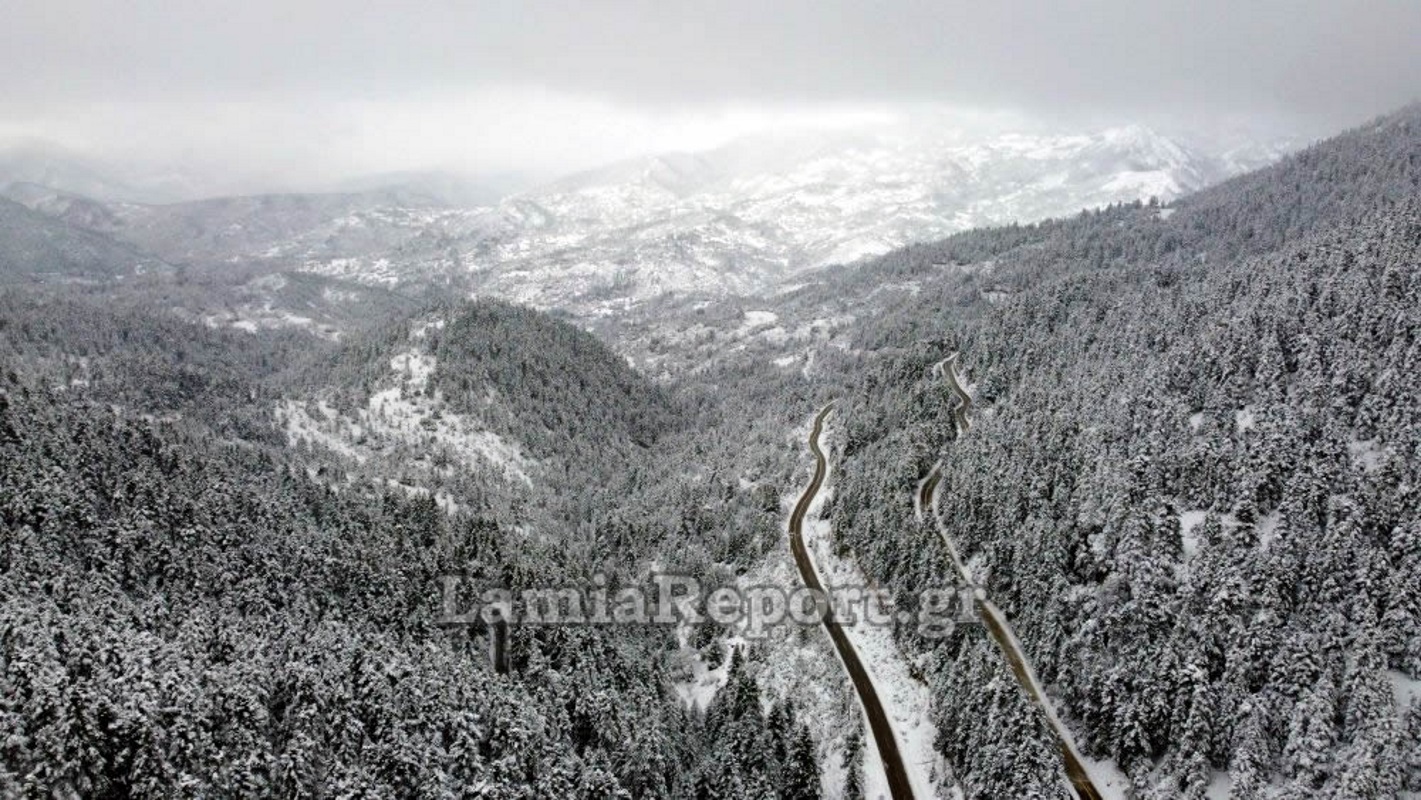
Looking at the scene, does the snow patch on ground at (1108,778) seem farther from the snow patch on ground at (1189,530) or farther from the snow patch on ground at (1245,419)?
the snow patch on ground at (1245,419)

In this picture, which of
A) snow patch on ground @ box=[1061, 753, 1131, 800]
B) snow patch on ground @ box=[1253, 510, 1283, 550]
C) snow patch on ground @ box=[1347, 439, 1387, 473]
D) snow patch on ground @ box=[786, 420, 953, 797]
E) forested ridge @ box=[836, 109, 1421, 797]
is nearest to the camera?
forested ridge @ box=[836, 109, 1421, 797]

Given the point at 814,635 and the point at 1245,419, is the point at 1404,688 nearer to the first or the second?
the point at 1245,419

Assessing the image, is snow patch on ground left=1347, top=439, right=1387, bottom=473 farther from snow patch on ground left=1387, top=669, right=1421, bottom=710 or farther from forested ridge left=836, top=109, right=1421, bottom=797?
snow patch on ground left=1387, top=669, right=1421, bottom=710

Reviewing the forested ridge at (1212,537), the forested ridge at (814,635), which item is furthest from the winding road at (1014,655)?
the forested ridge at (1212,537)

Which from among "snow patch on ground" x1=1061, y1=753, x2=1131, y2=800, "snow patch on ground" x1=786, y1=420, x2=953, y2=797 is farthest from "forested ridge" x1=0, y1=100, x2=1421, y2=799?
"snow patch on ground" x1=786, y1=420, x2=953, y2=797

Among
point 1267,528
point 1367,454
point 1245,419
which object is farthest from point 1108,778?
point 1245,419

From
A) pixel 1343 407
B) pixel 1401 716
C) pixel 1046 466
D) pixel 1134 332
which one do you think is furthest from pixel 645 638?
pixel 1134 332
